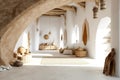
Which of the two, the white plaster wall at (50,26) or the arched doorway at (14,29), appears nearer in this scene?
the arched doorway at (14,29)

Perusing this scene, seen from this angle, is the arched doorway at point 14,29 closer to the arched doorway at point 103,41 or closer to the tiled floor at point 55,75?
the tiled floor at point 55,75

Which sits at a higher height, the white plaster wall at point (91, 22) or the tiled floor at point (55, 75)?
the white plaster wall at point (91, 22)

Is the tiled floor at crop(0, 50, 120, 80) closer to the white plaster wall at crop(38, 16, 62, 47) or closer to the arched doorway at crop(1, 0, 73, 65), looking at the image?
the arched doorway at crop(1, 0, 73, 65)

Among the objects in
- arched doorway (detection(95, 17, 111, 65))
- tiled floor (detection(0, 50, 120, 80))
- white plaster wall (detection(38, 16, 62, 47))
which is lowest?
tiled floor (detection(0, 50, 120, 80))

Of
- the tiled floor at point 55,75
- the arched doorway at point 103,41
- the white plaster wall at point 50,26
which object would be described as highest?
the white plaster wall at point 50,26

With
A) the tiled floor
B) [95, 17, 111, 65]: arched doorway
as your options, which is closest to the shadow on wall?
[95, 17, 111, 65]: arched doorway

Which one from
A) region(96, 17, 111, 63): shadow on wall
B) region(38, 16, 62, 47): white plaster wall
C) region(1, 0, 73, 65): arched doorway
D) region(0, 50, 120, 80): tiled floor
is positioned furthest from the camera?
region(38, 16, 62, 47): white plaster wall

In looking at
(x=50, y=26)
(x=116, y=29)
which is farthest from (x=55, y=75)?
(x=50, y=26)

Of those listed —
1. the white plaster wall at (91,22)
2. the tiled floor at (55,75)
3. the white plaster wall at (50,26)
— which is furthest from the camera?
the white plaster wall at (50,26)

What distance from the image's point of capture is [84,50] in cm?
1139

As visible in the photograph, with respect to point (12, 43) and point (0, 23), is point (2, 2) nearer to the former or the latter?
point (0, 23)

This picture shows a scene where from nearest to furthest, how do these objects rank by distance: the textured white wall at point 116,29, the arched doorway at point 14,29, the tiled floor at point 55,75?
1. the tiled floor at point 55,75
2. the textured white wall at point 116,29
3. the arched doorway at point 14,29

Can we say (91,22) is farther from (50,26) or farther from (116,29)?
(50,26)

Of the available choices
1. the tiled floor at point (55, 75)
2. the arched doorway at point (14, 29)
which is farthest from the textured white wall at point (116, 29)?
the arched doorway at point (14, 29)
